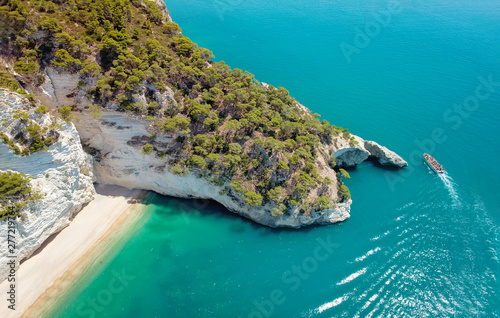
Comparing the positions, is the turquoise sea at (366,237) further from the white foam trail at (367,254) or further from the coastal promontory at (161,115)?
the coastal promontory at (161,115)

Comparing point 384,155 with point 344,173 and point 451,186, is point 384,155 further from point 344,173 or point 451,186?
point 451,186

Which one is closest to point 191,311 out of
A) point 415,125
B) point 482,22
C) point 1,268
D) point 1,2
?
point 1,268

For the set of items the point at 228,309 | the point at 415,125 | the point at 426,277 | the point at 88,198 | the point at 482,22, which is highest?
the point at 482,22

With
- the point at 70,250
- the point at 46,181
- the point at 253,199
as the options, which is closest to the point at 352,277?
the point at 253,199

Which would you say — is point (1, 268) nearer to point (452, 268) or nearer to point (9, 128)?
point (9, 128)

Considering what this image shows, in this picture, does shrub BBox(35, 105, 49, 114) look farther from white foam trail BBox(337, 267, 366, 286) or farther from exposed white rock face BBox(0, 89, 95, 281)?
white foam trail BBox(337, 267, 366, 286)

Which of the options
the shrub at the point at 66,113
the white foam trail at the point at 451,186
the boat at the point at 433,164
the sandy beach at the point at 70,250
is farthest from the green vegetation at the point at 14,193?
the boat at the point at 433,164
